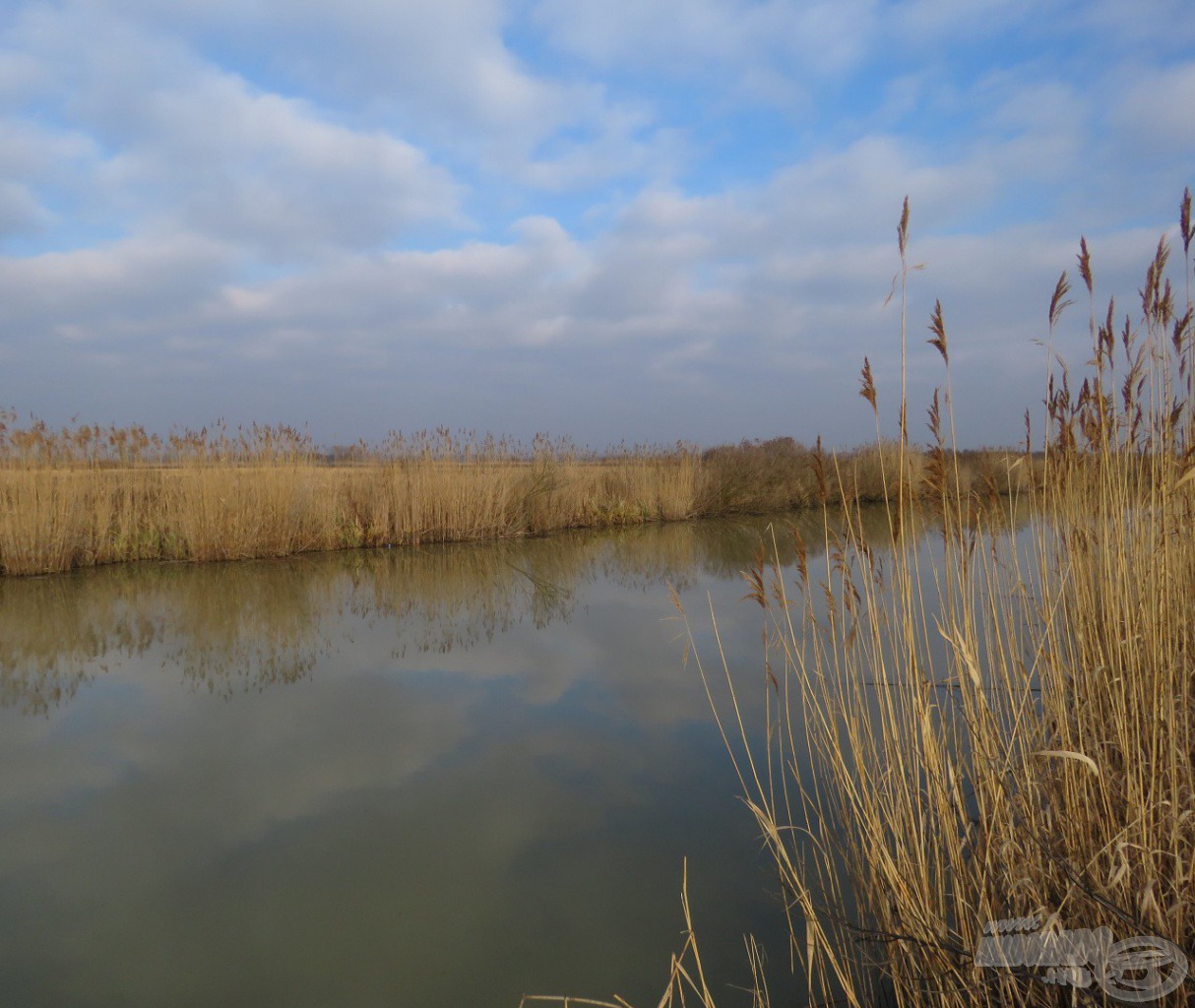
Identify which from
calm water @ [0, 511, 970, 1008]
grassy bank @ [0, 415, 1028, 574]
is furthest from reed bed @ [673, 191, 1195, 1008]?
grassy bank @ [0, 415, 1028, 574]

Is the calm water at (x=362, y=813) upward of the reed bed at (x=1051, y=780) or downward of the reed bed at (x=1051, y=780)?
downward

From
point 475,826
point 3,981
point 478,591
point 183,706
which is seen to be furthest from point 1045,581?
point 478,591

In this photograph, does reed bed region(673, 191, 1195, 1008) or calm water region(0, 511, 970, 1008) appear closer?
reed bed region(673, 191, 1195, 1008)

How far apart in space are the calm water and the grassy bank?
1661mm
